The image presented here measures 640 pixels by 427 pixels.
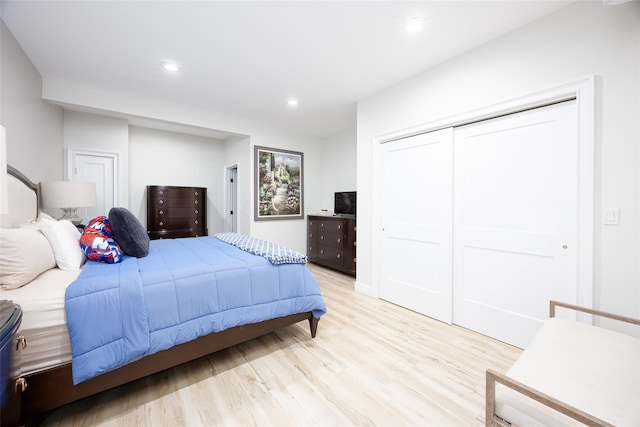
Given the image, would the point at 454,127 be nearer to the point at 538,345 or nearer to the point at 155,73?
the point at 538,345

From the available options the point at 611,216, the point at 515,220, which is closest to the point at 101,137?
the point at 515,220

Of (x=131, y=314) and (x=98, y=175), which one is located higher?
(x=98, y=175)

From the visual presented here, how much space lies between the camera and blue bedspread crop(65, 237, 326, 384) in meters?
1.34

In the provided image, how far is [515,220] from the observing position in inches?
85.4

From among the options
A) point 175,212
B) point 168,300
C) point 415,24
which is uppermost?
point 415,24

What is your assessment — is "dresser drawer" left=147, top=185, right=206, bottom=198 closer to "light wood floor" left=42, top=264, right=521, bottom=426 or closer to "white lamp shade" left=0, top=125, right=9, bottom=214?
"light wood floor" left=42, top=264, right=521, bottom=426

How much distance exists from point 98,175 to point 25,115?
177 centimetres

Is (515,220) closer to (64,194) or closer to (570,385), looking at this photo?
(570,385)

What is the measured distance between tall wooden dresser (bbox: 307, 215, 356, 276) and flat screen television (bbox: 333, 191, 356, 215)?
32cm

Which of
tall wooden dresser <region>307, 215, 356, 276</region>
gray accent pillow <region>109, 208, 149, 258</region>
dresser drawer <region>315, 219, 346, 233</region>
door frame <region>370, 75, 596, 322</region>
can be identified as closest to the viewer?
door frame <region>370, 75, 596, 322</region>

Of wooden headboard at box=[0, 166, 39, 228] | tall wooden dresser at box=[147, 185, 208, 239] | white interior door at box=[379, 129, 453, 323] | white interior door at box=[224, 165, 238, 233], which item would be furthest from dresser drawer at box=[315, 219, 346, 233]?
wooden headboard at box=[0, 166, 39, 228]

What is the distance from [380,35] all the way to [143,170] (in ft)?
15.2

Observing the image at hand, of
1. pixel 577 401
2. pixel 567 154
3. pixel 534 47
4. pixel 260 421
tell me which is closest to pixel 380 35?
pixel 534 47

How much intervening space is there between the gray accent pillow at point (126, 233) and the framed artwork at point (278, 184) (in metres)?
2.44
